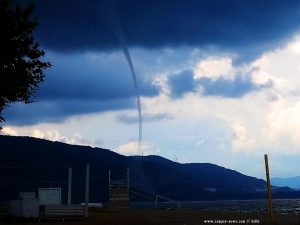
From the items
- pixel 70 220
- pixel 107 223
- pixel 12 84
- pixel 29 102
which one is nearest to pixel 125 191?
pixel 70 220

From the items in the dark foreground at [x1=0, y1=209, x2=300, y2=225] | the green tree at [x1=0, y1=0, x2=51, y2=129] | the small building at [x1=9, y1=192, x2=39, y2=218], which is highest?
the green tree at [x1=0, y1=0, x2=51, y2=129]

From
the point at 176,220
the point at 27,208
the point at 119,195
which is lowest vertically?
the point at 176,220

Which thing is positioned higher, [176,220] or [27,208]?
[27,208]

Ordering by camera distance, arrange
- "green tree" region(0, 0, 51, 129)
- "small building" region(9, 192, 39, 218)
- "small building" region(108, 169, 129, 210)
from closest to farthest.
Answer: "green tree" region(0, 0, 51, 129) → "small building" region(9, 192, 39, 218) → "small building" region(108, 169, 129, 210)

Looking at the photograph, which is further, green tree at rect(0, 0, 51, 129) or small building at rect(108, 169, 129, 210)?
small building at rect(108, 169, 129, 210)

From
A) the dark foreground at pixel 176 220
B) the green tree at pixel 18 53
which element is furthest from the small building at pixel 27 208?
the green tree at pixel 18 53

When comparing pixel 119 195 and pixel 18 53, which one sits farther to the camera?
pixel 119 195

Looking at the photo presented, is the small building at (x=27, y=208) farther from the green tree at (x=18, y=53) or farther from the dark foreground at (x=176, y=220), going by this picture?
the green tree at (x=18, y=53)

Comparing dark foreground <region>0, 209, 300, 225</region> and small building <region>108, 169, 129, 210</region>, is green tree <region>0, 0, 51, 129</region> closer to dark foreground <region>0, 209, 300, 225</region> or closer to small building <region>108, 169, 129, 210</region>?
dark foreground <region>0, 209, 300, 225</region>

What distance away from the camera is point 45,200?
52000mm

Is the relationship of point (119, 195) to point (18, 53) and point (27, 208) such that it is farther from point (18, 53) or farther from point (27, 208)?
point (18, 53)

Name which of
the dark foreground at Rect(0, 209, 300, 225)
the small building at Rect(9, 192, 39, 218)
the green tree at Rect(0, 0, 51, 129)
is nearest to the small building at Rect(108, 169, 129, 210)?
the dark foreground at Rect(0, 209, 300, 225)

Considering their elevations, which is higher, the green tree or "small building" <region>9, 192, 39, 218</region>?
the green tree

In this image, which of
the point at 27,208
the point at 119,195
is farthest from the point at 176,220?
the point at 119,195
